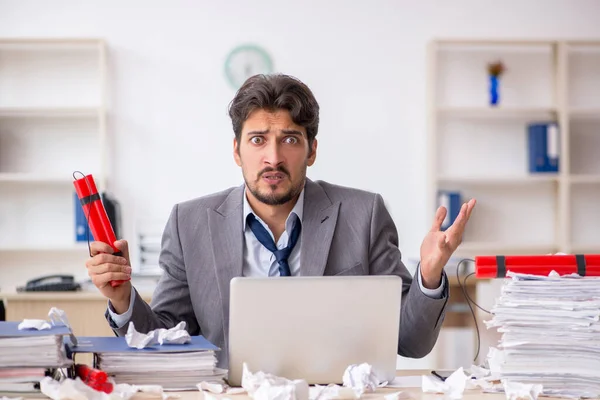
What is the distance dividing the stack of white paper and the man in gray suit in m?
0.43

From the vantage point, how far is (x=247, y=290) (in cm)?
154

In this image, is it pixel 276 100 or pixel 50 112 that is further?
pixel 50 112

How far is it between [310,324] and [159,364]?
1.00ft

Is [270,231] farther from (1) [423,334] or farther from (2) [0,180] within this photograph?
(2) [0,180]

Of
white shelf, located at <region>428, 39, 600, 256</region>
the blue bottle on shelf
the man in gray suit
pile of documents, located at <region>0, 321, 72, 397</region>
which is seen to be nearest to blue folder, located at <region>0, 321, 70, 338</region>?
pile of documents, located at <region>0, 321, 72, 397</region>

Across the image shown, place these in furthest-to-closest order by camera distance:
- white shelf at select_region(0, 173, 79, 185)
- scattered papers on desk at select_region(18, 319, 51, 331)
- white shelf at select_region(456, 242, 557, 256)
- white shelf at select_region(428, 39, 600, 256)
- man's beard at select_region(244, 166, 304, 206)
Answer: white shelf at select_region(428, 39, 600, 256), white shelf at select_region(456, 242, 557, 256), white shelf at select_region(0, 173, 79, 185), man's beard at select_region(244, 166, 304, 206), scattered papers on desk at select_region(18, 319, 51, 331)

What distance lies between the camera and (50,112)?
4.47m

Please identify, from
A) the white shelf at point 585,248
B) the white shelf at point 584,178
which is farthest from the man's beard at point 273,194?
the white shelf at point 585,248

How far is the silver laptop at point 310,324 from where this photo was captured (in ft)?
5.07

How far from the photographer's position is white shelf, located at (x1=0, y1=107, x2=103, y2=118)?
172 inches

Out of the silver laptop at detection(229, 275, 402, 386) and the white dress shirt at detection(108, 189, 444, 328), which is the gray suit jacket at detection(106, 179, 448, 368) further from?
the silver laptop at detection(229, 275, 402, 386)

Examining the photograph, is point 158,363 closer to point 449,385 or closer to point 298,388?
point 298,388

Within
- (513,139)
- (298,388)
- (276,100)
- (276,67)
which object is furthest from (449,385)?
(513,139)

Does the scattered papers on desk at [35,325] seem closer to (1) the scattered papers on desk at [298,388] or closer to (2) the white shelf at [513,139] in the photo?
(1) the scattered papers on desk at [298,388]
